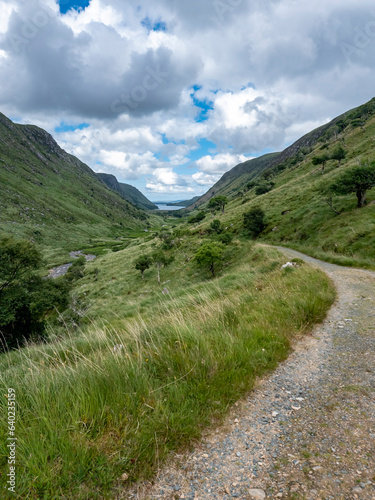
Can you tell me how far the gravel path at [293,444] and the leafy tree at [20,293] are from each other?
2459 cm

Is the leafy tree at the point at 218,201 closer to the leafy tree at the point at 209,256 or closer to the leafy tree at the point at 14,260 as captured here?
the leafy tree at the point at 209,256

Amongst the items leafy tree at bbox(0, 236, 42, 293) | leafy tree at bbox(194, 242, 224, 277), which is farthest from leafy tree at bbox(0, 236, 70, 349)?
leafy tree at bbox(194, 242, 224, 277)

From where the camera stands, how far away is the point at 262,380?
13.2 feet

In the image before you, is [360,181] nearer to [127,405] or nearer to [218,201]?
[127,405]

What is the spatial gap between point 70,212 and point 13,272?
167284 mm

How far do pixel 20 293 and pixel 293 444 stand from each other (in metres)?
27.4

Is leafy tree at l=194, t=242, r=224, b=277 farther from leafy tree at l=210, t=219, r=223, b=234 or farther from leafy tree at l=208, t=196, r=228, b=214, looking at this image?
leafy tree at l=208, t=196, r=228, b=214

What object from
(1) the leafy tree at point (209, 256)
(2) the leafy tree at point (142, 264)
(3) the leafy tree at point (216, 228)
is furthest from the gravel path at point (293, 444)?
(3) the leafy tree at point (216, 228)

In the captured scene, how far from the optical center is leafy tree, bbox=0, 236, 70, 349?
21.7 m

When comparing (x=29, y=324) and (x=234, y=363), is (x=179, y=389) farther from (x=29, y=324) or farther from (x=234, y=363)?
(x=29, y=324)

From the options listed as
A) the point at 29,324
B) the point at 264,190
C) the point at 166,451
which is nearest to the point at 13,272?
the point at 29,324

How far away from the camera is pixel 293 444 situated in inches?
107

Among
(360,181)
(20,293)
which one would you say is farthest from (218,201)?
(20,293)

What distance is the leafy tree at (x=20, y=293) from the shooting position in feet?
71.3
